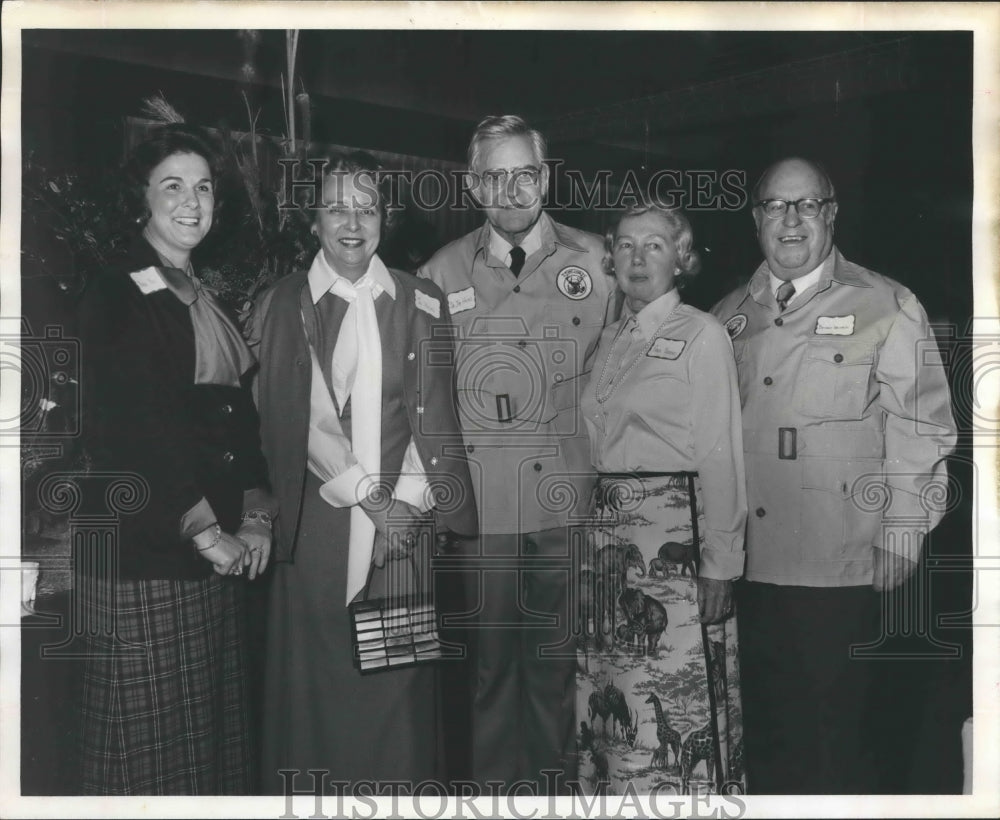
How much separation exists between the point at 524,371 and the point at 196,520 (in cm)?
104

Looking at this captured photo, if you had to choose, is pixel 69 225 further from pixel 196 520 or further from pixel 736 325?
pixel 736 325

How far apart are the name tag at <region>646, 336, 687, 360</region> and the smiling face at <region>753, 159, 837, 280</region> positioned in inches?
15.2

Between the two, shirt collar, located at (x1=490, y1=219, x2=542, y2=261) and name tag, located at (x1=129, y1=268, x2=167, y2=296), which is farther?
shirt collar, located at (x1=490, y1=219, x2=542, y2=261)

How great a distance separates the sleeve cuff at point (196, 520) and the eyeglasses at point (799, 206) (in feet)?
6.13

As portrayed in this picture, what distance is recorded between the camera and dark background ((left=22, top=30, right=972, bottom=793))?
9.32ft

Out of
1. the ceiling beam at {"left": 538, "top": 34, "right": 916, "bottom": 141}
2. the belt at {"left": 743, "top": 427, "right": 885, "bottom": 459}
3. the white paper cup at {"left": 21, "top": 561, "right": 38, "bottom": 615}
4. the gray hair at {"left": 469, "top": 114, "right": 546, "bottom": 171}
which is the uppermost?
the ceiling beam at {"left": 538, "top": 34, "right": 916, "bottom": 141}

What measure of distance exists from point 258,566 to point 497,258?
1.15m

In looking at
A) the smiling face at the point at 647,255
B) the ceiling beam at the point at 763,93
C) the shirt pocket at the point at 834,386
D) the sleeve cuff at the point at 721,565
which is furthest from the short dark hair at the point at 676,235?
the sleeve cuff at the point at 721,565

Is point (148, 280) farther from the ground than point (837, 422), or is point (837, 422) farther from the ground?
point (148, 280)

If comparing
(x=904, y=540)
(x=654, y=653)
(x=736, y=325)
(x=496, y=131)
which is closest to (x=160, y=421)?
(x=496, y=131)

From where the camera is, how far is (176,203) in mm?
2787

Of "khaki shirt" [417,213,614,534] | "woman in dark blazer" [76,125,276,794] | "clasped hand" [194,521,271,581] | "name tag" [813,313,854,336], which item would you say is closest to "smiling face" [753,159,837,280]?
"name tag" [813,313,854,336]

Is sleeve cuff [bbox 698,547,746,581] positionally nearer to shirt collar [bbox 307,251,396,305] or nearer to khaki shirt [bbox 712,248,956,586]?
khaki shirt [bbox 712,248,956,586]

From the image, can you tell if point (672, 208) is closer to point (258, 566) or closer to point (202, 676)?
point (258, 566)
